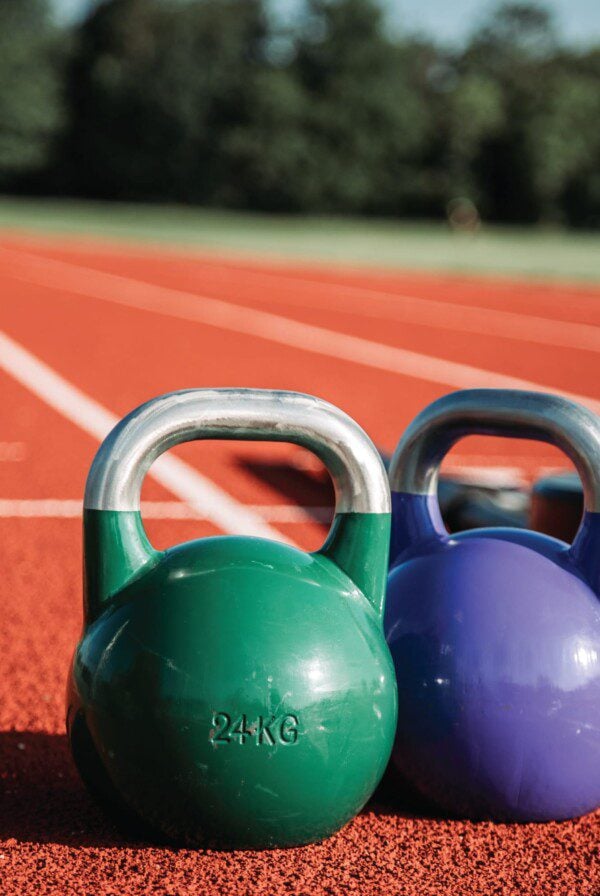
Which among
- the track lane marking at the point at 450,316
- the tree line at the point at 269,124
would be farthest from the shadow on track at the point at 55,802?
the tree line at the point at 269,124

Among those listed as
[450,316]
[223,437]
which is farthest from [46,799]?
[450,316]

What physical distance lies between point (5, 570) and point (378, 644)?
10.2ft

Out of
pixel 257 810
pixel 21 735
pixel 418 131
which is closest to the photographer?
pixel 257 810

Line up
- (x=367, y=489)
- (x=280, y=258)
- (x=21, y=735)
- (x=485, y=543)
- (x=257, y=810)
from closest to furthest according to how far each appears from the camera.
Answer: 1. (x=257, y=810)
2. (x=367, y=489)
3. (x=485, y=543)
4. (x=21, y=735)
5. (x=280, y=258)

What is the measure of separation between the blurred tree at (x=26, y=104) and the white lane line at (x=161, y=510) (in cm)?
6245

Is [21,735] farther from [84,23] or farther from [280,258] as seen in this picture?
[84,23]

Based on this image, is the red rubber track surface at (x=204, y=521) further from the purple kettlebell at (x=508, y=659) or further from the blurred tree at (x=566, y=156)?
the blurred tree at (x=566, y=156)

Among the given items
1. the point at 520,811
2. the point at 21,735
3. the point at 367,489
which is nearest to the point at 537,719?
the point at 520,811

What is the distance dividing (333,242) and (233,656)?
1510 inches

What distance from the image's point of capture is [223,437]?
2809 millimetres

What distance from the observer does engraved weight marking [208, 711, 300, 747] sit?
255cm

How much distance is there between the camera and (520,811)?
2965 millimetres

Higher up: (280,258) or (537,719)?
(537,719)

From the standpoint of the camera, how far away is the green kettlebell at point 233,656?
2564mm
